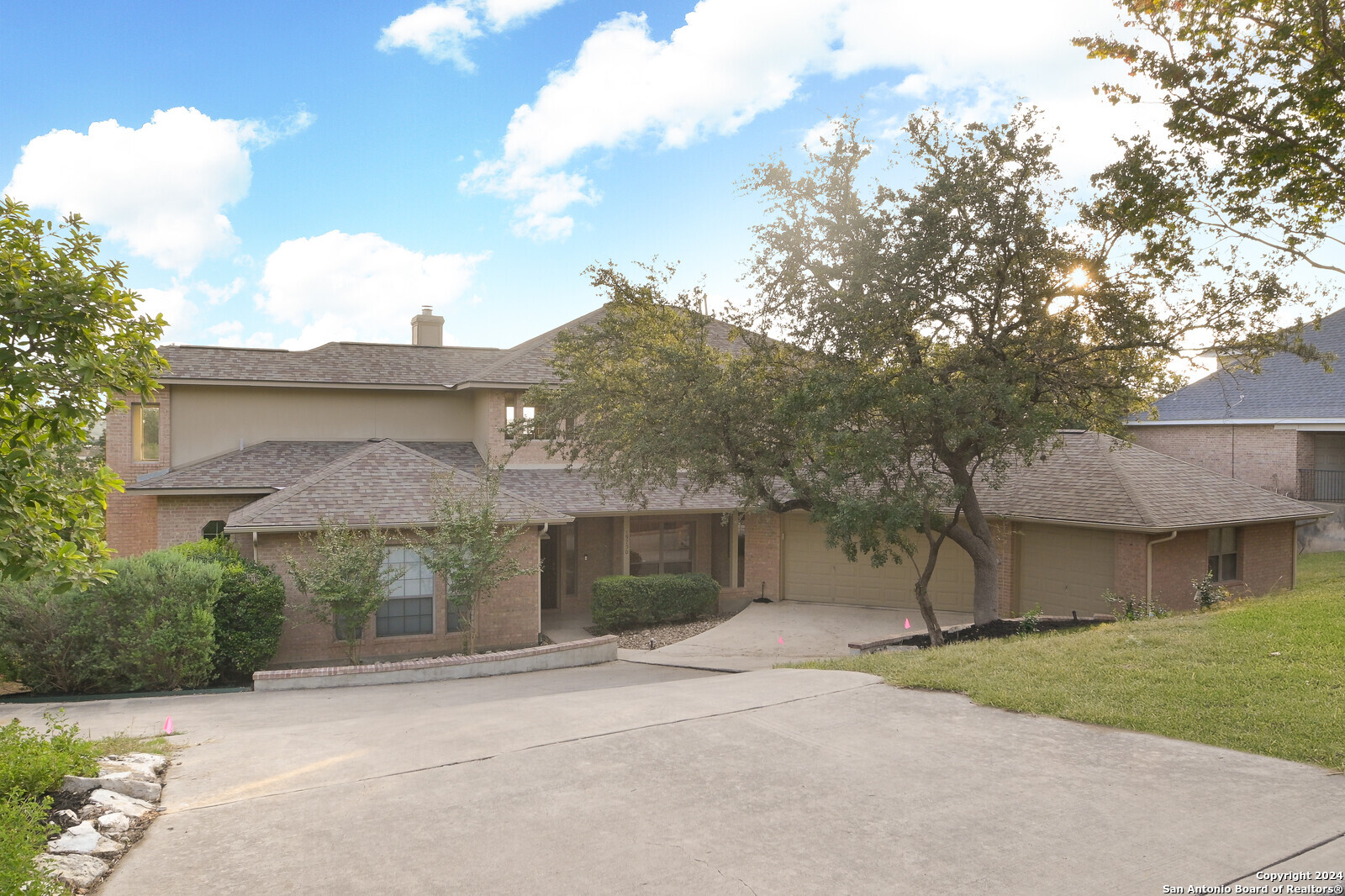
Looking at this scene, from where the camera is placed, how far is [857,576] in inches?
825

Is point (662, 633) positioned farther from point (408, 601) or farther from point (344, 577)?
point (344, 577)

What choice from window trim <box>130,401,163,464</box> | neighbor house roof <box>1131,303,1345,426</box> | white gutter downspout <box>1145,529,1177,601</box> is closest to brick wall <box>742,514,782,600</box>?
white gutter downspout <box>1145,529,1177,601</box>

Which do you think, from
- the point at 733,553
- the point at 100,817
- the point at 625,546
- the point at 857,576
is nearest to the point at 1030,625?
the point at 857,576

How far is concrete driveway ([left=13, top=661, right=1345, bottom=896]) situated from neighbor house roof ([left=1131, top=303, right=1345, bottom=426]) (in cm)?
2328

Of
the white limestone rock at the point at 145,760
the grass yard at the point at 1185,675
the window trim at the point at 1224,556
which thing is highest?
the window trim at the point at 1224,556

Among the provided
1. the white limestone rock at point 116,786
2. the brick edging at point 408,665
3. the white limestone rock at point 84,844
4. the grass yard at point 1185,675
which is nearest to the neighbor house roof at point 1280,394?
the grass yard at point 1185,675

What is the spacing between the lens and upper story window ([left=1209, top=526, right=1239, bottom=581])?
720 inches

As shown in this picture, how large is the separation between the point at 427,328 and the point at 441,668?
56.4ft

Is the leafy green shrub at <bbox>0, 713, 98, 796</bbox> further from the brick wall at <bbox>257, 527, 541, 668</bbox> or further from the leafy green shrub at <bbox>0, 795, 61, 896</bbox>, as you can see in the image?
the brick wall at <bbox>257, 527, 541, 668</bbox>

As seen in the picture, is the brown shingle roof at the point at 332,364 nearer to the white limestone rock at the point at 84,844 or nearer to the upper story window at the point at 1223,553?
the white limestone rock at the point at 84,844

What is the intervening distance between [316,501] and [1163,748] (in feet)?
45.8

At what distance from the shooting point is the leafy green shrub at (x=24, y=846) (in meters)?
4.12

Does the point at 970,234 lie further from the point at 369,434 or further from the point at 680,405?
the point at 369,434

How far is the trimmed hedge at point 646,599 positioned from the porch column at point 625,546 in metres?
1.38
